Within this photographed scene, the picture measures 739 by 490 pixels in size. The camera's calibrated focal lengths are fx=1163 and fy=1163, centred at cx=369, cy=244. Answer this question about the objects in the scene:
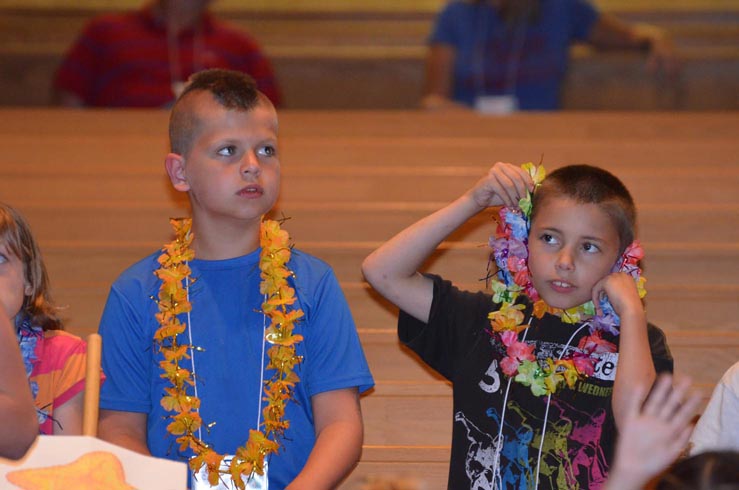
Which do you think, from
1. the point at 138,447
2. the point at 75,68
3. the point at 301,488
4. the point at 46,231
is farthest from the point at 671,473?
the point at 75,68

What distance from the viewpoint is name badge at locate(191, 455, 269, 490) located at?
7.48ft

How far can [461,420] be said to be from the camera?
235 centimetres

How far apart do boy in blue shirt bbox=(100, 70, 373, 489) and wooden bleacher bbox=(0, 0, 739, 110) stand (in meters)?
3.52

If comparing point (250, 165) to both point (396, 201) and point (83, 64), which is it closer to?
point (396, 201)

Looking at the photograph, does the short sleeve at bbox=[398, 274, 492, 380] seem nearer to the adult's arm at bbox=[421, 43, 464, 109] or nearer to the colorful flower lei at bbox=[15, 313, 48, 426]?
the colorful flower lei at bbox=[15, 313, 48, 426]

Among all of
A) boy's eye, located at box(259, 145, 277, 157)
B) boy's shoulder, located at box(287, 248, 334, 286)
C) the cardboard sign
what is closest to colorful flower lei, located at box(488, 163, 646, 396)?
boy's shoulder, located at box(287, 248, 334, 286)

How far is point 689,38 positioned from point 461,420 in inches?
160

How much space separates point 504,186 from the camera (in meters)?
2.39

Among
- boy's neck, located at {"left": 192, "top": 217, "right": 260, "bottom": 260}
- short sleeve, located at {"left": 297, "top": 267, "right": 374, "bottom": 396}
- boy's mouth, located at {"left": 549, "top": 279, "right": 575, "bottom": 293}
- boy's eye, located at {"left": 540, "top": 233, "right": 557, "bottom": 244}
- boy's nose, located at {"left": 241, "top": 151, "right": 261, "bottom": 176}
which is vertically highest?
boy's nose, located at {"left": 241, "top": 151, "right": 261, "bottom": 176}

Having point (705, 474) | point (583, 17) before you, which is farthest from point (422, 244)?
point (583, 17)

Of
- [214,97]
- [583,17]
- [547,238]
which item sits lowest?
[547,238]

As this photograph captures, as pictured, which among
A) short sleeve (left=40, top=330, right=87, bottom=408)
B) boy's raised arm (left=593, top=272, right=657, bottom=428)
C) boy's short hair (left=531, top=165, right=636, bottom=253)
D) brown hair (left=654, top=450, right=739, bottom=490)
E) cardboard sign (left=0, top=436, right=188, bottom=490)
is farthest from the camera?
boy's short hair (left=531, top=165, right=636, bottom=253)

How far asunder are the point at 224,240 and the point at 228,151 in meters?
0.19

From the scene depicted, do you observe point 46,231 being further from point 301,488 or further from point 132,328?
point 301,488
